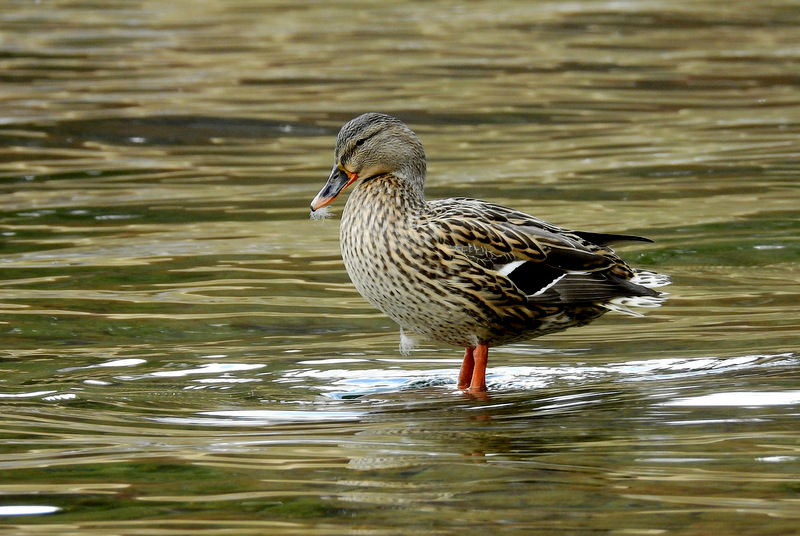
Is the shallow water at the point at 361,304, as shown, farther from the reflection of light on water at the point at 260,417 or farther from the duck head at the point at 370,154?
the duck head at the point at 370,154

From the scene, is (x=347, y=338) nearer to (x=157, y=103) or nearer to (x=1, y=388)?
(x=1, y=388)

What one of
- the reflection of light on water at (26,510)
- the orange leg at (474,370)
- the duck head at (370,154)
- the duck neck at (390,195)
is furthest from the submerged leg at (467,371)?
the reflection of light on water at (26,510)

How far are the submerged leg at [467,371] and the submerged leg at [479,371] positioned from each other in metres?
0.08

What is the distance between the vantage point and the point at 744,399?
5820 millimetres

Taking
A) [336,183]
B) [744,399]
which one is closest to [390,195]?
[336,183]

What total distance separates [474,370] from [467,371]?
0.18 meters

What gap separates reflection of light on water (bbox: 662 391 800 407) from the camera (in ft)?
18.9

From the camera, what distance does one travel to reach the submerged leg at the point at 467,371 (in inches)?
262

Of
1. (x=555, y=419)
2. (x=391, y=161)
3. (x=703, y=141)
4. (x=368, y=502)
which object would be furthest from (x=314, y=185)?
(x=368, y=502)

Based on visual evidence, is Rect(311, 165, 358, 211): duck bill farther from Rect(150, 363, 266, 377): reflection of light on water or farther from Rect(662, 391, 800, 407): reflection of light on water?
Rect(662, 391, 800, 407): reflection of light on water

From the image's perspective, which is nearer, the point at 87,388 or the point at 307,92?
the point at 87,388

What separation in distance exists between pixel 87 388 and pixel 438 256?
169 centimetres

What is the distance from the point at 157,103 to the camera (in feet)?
49.4

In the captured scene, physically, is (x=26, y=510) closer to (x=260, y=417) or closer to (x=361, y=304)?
(x=260, y=417)
